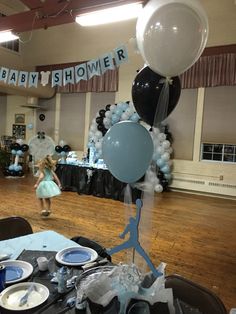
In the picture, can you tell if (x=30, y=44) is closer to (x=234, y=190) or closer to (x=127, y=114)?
(x=127, y=114)

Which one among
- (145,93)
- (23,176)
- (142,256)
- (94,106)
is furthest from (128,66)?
(142,256)

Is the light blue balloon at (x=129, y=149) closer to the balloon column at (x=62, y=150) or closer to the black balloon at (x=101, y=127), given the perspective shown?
the black balloon at (x=101, y=127)

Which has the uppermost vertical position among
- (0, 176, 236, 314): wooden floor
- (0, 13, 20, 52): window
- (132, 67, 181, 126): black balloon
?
(0, 13, 20, 52): window

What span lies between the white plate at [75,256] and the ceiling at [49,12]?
3.25 metres

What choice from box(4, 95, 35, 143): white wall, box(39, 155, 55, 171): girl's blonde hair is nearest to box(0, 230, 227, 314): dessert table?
box(39, 155, 55, 171): girl's blonde hair

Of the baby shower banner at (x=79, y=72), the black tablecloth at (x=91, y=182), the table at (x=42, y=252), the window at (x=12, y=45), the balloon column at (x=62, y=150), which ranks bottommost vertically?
the black tablecloth at (x=91, y=182)

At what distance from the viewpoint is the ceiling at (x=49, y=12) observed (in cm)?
395

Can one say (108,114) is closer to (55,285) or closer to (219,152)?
(219,152)

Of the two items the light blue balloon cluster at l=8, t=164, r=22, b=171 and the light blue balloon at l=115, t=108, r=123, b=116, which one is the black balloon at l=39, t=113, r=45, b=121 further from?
the light blue balloon at l=115, t=108, r=123, b=116

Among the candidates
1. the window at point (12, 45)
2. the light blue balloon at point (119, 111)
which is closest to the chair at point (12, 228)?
the light blue balloon at point (119, 111)

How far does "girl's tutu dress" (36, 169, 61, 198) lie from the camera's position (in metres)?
4.78

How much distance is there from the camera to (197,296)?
140 cm

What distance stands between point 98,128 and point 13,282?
6.58 meters

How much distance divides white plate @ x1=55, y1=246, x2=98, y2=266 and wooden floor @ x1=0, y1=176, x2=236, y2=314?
388 millimetres
